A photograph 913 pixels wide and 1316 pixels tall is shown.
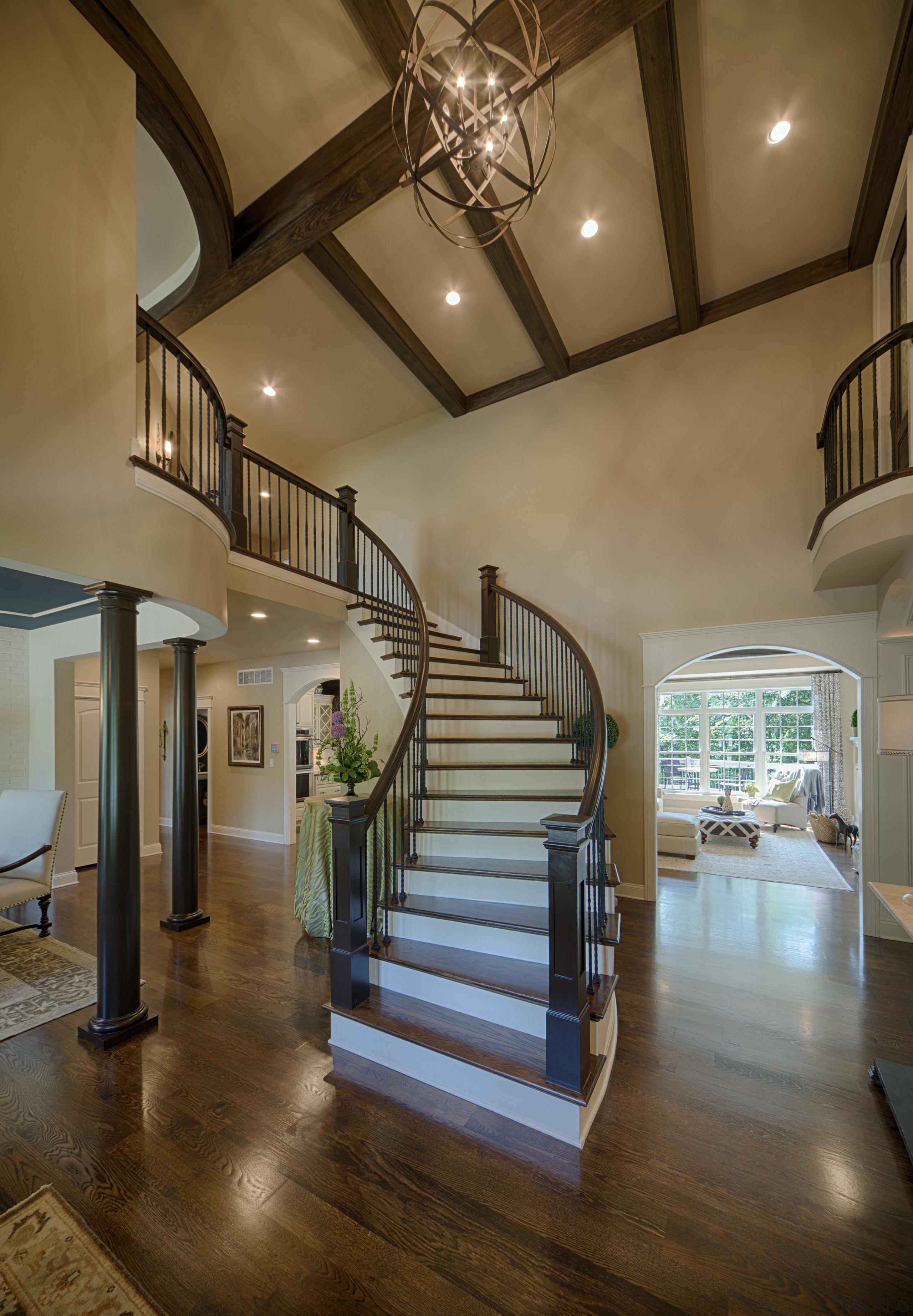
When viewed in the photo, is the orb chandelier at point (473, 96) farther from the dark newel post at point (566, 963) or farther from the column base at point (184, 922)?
the column base at point (184, 922)

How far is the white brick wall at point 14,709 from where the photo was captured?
570cm

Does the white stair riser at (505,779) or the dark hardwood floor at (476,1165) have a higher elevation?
the white stair riser at (505,779)

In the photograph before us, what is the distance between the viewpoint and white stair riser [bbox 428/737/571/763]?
424cm

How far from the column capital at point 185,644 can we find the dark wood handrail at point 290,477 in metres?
1.61

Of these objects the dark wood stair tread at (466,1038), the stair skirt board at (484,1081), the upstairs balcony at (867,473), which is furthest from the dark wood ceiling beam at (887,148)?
the dark wood stair tread at (466,1038)

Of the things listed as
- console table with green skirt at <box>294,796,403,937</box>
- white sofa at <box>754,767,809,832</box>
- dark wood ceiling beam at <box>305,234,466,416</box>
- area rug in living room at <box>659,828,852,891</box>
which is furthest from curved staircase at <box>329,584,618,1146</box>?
white sofa at <box>754,767,809,832</box>

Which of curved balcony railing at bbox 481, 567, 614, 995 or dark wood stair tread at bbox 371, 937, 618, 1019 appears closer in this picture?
dark wood stair tread at bbox 371, 937, 618, 1019

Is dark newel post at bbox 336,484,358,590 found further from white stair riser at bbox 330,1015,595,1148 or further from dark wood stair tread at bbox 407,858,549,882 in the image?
white stair riser at bbox 330,1015,595,1148

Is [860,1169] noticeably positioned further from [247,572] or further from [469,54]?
[469,54]

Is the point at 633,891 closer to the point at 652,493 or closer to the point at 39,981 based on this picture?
the point at 652,493

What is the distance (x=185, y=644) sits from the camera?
174 inches

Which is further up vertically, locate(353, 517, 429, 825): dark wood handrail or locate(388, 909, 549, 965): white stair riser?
locate(353, 517, 429, 825): dark wood handrail

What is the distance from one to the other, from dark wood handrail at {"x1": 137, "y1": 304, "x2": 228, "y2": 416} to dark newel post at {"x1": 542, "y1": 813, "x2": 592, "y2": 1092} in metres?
3.33

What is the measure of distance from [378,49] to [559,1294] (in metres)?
5.49
